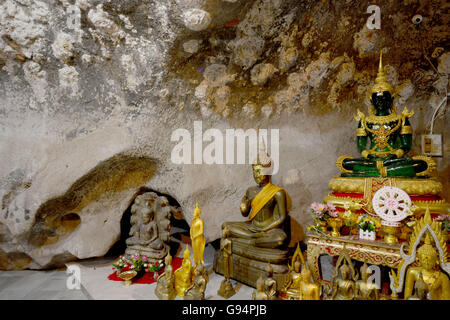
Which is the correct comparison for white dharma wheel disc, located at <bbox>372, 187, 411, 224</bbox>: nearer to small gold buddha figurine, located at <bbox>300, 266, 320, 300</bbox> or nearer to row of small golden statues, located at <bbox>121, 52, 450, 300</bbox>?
row of small golden statues, located at <bbox>121, 52, 450, 300</bbox>

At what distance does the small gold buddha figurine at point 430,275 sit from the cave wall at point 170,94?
2290mm

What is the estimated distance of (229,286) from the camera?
3.29 m

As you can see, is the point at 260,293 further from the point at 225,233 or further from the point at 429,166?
the point at 429,166

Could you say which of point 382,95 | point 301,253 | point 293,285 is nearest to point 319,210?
point 301,253

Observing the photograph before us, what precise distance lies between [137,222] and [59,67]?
300 cm

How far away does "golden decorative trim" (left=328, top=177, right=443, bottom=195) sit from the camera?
3.30m

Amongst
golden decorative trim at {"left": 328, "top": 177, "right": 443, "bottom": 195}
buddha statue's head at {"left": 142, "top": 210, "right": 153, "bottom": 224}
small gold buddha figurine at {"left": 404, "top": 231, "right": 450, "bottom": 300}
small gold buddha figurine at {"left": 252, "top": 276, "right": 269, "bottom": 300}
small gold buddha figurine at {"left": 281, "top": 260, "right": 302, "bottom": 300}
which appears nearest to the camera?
small gold buddha figurine at {"left": 404, "top": 231, "right": 450, "bottom": 300}

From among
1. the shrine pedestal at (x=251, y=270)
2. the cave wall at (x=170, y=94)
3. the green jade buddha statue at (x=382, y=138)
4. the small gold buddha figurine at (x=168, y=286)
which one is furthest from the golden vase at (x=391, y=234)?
the small gold buddha figurine at (x=168, y=286)

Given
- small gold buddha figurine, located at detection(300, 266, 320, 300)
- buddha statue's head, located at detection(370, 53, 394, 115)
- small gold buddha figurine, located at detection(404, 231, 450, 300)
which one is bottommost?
small gold buddha figurine, located at detection(300, 266, 320, 300)

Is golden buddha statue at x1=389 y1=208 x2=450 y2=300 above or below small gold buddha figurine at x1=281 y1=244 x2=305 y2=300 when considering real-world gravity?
above

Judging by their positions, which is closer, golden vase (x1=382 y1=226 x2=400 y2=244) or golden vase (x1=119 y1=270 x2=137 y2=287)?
golden vase (x1=382 y1=226 x2=400 y2=244)

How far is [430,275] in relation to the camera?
96.2 inches

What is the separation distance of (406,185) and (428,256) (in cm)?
122

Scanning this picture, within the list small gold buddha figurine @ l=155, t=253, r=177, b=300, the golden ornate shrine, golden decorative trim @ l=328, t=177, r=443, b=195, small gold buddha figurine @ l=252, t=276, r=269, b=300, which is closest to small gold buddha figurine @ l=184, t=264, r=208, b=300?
small gold buddha figurine @ l=155, t=253, r=177, b=300
